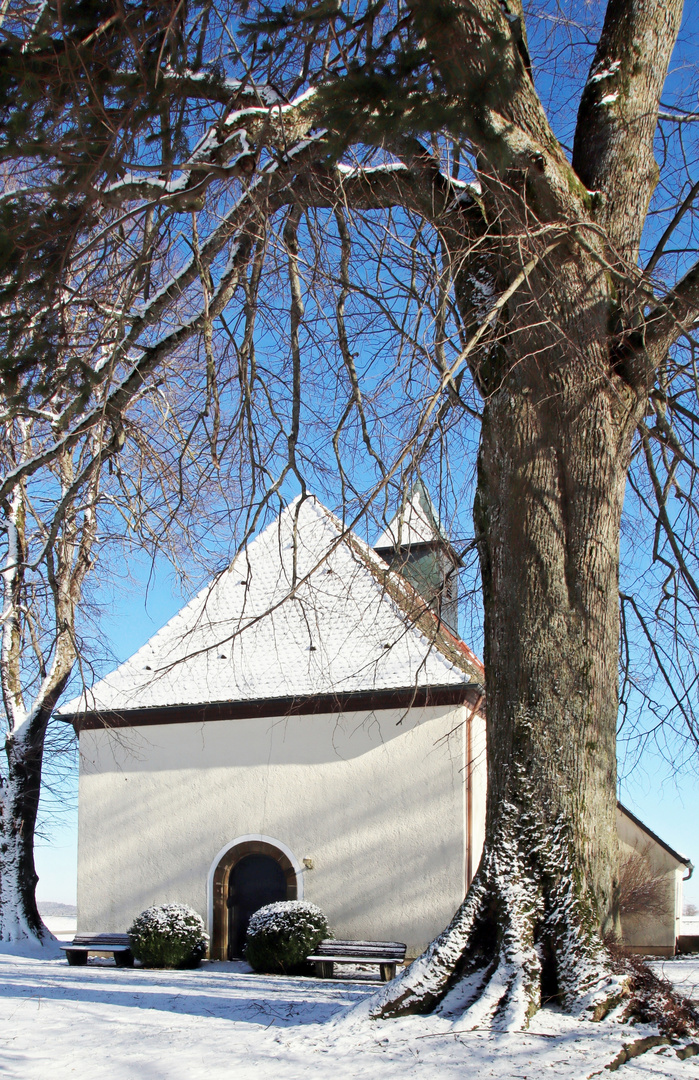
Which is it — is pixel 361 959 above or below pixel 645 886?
above

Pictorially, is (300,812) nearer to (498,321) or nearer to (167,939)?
(167,939)

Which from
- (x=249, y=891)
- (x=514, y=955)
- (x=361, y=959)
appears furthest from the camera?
(x=249, y=891)

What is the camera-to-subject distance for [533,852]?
5961 millimetres

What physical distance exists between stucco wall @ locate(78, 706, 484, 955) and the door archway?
0.72 feet

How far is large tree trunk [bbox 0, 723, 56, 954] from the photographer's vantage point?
1612 cm

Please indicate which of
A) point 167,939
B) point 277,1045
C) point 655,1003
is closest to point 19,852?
point 167,939

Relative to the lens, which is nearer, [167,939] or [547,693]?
[547,693]

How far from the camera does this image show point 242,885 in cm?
1548

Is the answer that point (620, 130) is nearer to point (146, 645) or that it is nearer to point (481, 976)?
point (481, 976)

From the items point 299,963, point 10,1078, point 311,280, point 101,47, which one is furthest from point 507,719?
point 299,963

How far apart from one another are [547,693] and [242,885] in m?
10.9

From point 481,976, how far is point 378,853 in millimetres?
8902

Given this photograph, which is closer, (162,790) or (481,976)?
(481,976)

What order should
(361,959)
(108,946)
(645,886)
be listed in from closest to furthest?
1. (361,959)
2. (108,946)
3. (645,886)
